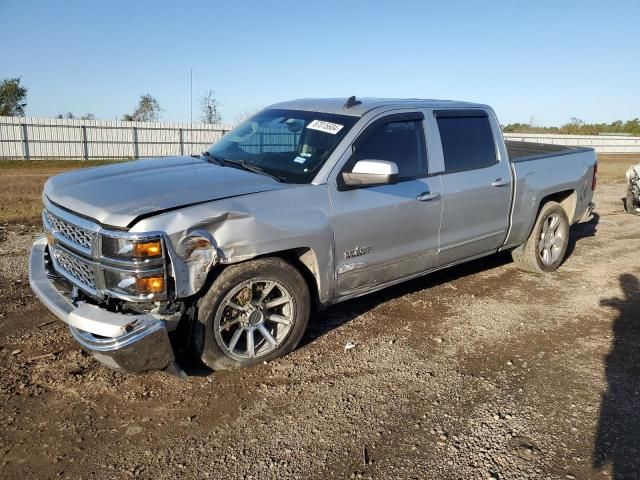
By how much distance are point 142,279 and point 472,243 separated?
3283 millimetres

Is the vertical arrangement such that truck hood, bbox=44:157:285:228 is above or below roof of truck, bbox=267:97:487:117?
below

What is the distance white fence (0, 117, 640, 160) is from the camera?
23188 millimetres

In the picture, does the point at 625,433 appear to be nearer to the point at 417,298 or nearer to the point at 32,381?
the point at 417,298

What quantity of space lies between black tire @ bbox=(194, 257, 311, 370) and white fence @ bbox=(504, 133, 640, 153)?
2945 cm

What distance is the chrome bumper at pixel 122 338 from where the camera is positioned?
2959 mm

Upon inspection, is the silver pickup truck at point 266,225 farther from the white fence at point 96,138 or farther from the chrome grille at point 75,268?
the white fence at point 96,138

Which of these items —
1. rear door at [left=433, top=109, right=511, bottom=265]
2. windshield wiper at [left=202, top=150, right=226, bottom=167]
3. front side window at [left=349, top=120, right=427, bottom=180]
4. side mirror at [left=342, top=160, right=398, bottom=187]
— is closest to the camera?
side mirror at [left=342, top=160, right=398, bottom=187]

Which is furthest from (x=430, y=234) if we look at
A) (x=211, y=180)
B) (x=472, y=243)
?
(x=211, y=180)

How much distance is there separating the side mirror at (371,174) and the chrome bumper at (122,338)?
68.2 inches

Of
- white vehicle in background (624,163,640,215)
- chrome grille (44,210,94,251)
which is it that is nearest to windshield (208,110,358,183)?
chrome grille (44,210,94,251)

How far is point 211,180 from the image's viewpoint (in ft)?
12.1

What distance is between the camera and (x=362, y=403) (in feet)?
11.0

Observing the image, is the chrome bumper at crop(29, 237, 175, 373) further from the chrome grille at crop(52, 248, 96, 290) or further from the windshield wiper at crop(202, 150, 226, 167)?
the windshield wiper at crop(202, 150, 226, 167)

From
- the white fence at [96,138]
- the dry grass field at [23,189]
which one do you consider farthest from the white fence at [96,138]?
the dry grass field at [23,189]
